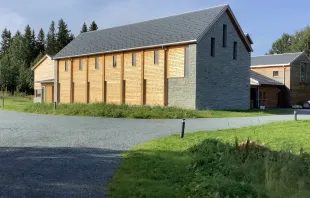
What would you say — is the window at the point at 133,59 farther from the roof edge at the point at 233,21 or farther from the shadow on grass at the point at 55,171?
the shadow on grass at the point at 55,171

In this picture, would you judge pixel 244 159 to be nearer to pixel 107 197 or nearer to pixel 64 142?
pixel 107 197

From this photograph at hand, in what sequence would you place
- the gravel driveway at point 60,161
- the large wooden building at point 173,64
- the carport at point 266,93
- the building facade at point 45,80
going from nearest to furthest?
the gravel driveway at point 60,161, the large wooden building at point 173,64, the carport at point 266,93, the building facade at point 45,80

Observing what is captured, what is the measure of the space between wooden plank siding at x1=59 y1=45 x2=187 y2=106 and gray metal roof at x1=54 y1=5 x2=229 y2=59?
2.68 ft

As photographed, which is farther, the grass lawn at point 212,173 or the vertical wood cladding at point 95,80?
the vertical wood cladding at point 95,80

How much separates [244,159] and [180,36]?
23593 millimetres

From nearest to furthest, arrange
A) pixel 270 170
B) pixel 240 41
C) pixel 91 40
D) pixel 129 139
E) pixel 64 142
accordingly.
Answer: pixel 270 170, pixel 64 142, pixel 129 139, pixel 240 41, pixel 91 40

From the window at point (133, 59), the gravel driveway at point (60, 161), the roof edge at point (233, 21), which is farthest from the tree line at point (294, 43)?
the gravel driveway at point (60, 161)

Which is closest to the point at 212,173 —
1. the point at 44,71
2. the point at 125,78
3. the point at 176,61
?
the point at 176,61

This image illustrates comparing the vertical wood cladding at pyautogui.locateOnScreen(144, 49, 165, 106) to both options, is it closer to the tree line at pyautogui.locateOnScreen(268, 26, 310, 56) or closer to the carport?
the carport

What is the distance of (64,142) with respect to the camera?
1148cm

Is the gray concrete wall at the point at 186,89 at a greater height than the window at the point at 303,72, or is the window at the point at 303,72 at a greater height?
the window at the point at 303,72

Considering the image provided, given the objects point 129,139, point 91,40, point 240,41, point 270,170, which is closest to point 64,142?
point 129,139

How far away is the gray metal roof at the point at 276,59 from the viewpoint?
4526 centimetres

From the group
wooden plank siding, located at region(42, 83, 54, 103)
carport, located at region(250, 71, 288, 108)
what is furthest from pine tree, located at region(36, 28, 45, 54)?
carport, located at region(250, 71, 288, 108)
